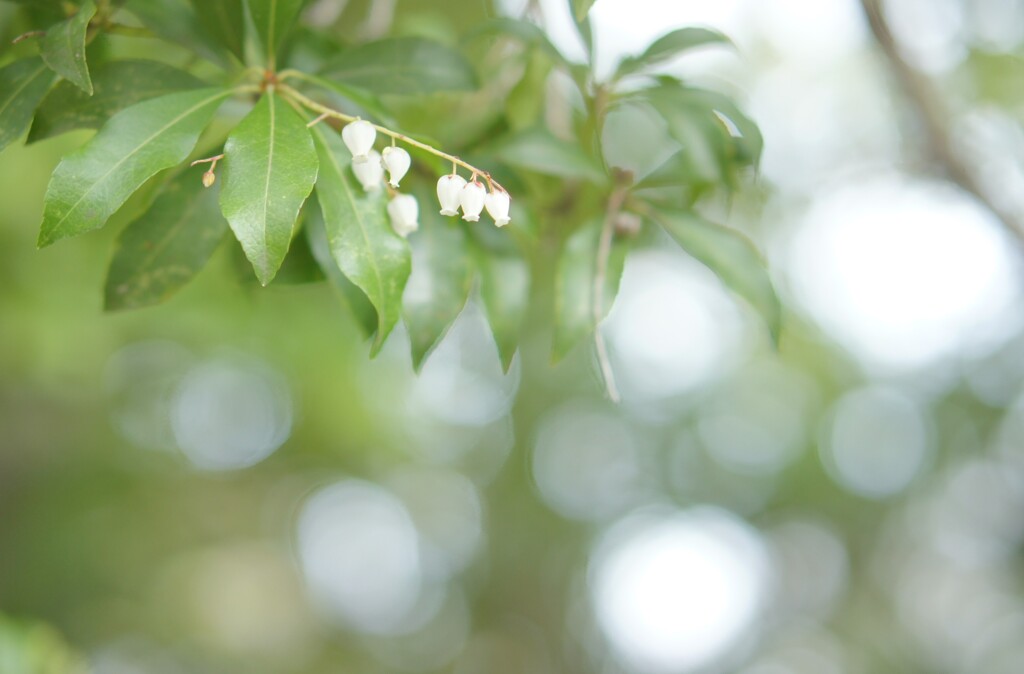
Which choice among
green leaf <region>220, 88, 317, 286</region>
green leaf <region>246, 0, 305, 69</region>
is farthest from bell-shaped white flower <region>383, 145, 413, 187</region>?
green leaf <region>246, 0, 305, 69</region>

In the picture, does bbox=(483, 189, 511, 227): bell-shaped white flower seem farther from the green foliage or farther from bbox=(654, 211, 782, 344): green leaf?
bbox=(654, 211, 782, 344): green leaf

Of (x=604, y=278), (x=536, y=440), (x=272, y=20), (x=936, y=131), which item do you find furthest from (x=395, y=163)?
(x=536, y=440)

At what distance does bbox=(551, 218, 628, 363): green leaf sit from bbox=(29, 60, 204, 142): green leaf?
1.91 ft

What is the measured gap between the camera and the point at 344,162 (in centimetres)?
101

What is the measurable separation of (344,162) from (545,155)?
1.23 feet

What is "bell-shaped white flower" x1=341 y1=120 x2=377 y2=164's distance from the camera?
3.24ft

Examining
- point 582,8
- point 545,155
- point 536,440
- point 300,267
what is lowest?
point 536,440

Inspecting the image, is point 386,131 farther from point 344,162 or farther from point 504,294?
point 504,294

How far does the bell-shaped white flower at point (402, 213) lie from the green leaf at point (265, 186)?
17 cm

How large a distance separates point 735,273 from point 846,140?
4.44 meters

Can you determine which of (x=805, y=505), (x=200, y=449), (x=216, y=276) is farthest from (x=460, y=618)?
(x=216, y=276)

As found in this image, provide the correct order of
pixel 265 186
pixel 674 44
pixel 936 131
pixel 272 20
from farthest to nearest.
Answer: pixel 936 131 → pixel 674 44 → pixel 272 20 → pixel 265 186

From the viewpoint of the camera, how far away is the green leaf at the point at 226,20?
1.14 m

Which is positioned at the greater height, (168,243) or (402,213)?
(402,213)
